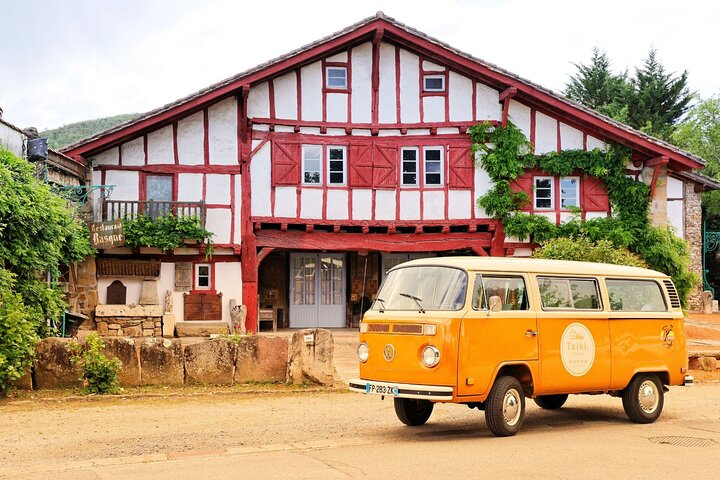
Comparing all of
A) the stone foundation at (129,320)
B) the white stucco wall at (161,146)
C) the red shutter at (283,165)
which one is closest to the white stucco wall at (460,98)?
the red shutter at (283,165)

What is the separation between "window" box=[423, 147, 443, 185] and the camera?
→ 81.6ft

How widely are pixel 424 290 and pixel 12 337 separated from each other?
6446mm

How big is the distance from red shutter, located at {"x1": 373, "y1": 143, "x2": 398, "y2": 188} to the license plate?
15.4 metres

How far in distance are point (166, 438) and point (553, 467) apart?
4.36 meters

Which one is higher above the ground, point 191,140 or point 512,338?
point 191,140

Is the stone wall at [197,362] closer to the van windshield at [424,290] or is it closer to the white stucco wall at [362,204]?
the van windshield at [424,290]

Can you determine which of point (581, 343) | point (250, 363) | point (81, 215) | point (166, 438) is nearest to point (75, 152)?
point (81, 215)

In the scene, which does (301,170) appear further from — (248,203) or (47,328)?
(47,328)

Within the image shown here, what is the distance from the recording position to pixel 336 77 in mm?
24797

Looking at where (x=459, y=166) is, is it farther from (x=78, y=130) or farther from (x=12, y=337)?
(x=78, y=130)

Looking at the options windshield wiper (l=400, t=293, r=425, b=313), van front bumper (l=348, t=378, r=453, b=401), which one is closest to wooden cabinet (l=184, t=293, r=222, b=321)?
van front bumper (l=348, t=378, r=453, b=401)

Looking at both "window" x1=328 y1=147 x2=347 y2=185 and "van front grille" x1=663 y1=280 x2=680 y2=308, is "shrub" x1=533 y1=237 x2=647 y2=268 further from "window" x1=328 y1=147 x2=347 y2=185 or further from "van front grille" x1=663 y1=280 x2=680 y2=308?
"window" x1=328 y1=147 x2=347 y2=185

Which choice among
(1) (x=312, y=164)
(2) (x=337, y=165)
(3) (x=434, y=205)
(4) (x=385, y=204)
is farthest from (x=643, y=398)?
(1) (x=312, y=164)

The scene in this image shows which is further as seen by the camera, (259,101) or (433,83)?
(433,83)
